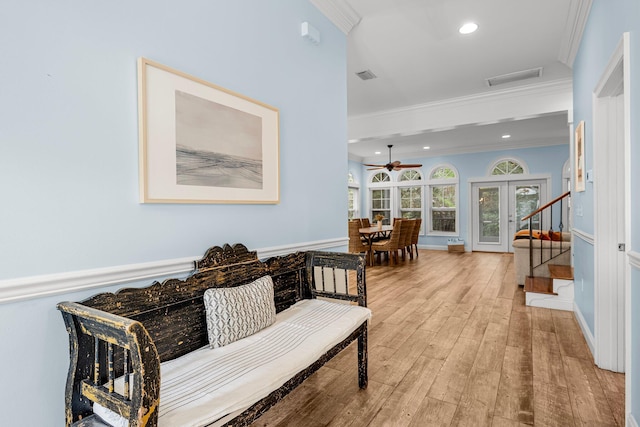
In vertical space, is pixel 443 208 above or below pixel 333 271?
above

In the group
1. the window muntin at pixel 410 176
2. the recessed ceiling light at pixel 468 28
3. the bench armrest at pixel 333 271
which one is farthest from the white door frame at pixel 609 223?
the window muntin at pixel 410 176

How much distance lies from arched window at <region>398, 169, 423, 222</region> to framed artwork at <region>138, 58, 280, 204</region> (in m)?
8.21

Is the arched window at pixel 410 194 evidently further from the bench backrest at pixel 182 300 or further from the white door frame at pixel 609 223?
the bench backrest at pixel 182 300

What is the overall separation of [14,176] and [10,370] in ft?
2.19

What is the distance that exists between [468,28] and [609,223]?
2.07 meters

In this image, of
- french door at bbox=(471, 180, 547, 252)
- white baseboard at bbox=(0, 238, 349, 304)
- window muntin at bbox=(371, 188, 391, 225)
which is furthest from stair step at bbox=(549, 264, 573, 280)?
window muntin at bbox=(371, 188, 391, 225)

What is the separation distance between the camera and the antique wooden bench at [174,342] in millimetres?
1047

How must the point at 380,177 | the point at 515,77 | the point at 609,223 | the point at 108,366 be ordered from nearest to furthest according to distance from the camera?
1. the point at 108,366
2. the point at 609,223
3. the point at 515,77
4. the point at 380,177

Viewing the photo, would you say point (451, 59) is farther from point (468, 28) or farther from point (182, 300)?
point (182, 300)

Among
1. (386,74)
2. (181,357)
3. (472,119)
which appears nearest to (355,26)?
(386,74)

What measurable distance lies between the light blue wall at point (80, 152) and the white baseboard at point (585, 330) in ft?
8.87

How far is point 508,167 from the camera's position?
868 centimetres

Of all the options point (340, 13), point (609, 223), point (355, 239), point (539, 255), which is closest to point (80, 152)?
point (340, 13)

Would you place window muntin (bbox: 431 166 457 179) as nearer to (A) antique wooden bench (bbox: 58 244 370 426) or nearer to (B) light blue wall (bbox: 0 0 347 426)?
(A) antique wooden bench (bbox: 58 244 370 426)
